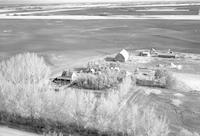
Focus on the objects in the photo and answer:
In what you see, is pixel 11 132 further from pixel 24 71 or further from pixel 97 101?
pixel 97 101

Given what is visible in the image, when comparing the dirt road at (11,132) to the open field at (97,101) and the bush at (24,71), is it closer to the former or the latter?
the open field at (97,101)

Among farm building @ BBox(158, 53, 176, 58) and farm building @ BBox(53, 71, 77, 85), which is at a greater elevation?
farm building @ BBox(158, 53, 176, 58)

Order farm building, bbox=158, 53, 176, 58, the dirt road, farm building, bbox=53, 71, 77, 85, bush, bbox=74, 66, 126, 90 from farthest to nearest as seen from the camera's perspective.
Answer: farm building, bbox=158, 53, 176, 58, farm building, bbox=53, 71, 77, 85, bush, bbox=74, 66, 126, 90, the dirt road

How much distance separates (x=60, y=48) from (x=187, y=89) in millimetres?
36376

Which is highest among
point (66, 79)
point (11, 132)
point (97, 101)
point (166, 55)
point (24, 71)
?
point (166, 55)

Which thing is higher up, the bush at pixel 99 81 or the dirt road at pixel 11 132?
the bush at pixel 99 81

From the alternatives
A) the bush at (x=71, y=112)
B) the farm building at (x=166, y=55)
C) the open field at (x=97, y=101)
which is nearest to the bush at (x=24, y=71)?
the open field at (x=97, y=101)

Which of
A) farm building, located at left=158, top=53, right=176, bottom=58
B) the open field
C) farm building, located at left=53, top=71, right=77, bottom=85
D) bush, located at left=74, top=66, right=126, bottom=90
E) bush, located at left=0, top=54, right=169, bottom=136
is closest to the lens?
bush, located at left=0, top=54, right=169, bottom=136

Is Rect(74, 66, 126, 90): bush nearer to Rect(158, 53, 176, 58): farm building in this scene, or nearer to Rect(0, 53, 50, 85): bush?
Rect(0, 53, 50, 85): bush

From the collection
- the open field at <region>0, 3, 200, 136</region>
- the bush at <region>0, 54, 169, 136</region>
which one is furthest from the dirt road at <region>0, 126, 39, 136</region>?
the bush at <region>0, 54, 169, 136</region>

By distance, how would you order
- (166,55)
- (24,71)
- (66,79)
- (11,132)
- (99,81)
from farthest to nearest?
(166,55)
(66,79)
(99,81)
(24,71)
(11,132)

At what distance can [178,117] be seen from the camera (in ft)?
84.8

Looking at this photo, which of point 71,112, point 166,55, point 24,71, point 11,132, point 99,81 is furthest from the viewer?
point 166,55

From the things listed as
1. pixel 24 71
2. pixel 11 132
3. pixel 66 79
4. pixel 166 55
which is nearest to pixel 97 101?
pixel 11 132
